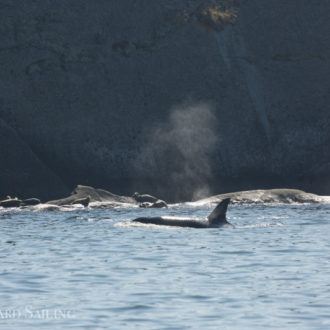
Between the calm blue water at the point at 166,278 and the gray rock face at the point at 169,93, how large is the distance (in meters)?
50.2

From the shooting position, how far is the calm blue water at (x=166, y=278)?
16984mm

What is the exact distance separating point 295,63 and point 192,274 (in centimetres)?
7837

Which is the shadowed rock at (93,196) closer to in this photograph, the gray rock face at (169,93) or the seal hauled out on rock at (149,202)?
the seal hauled out on rock at (149,202)

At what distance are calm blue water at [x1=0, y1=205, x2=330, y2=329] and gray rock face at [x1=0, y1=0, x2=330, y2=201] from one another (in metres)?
50.2

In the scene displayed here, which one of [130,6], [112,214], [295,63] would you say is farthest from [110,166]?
[112,214]

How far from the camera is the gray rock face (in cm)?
9006

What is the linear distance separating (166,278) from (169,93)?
238 feet

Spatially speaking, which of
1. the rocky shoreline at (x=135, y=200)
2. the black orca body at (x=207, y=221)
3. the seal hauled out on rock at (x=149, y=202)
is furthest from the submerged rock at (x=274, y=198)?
the black orca body at (x=207, y=221)

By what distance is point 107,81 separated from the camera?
94312mm

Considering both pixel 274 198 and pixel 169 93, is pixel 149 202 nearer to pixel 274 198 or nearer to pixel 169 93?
pixel 274 198

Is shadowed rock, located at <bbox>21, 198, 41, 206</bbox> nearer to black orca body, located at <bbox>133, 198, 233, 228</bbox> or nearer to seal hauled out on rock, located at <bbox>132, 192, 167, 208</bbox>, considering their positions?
seal hauled out on rock, located at <bbox>132, 192, 167, 208</bbox>

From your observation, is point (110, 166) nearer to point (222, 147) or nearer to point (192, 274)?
point (222, 147)

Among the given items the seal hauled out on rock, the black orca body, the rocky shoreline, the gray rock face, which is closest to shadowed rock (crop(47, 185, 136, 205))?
the rocky shoreline

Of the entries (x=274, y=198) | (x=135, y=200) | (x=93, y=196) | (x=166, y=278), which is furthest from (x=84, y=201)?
(x=166, y=278)
